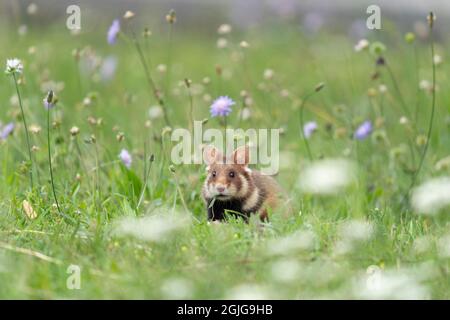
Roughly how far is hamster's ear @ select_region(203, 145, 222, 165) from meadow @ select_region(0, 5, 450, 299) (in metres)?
0.10

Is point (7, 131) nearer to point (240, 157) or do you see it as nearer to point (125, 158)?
point (125, 158)

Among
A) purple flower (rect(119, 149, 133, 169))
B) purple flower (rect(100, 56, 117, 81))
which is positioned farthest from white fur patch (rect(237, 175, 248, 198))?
purple flower (rect(100, 56, 117, 81))

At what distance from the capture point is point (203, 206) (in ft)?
16.3

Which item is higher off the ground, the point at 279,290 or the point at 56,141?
the point at 56,141

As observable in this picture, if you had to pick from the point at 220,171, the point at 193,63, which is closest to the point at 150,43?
the point at 193,63

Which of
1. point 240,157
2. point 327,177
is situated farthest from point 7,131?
point 327,177

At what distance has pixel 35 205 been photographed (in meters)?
4.35

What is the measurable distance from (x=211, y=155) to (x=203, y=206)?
38cm

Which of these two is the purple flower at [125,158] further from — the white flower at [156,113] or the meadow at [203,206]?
the white flower at [156,113]

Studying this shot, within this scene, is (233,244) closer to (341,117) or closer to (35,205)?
(35,205)

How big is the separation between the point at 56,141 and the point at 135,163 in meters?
0.58

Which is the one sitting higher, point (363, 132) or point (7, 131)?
point (363, 132)

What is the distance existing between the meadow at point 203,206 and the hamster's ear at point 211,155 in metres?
0.10

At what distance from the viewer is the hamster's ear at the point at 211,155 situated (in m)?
4.67
